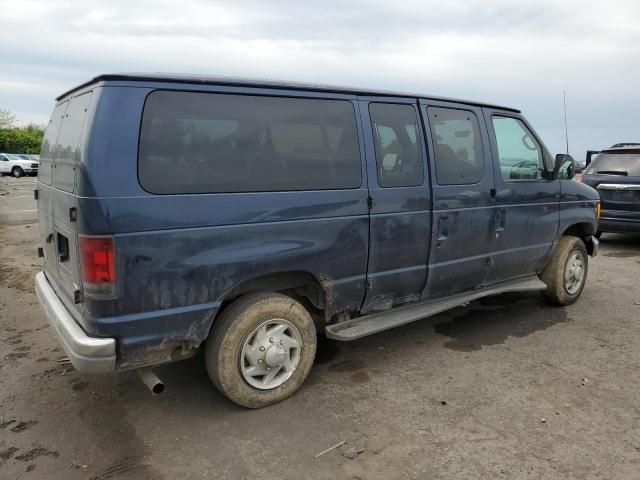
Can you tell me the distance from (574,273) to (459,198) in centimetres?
218

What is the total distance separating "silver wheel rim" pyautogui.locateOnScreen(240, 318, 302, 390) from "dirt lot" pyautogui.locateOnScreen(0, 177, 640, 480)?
0.21m

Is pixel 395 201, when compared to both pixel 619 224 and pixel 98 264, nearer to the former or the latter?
pixel 98 264

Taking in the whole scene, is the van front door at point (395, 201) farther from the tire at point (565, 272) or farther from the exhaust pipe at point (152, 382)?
the tire at point (565, 272)

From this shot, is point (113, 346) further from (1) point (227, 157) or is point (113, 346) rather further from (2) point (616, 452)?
(2) point (616, 452)

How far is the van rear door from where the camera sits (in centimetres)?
293

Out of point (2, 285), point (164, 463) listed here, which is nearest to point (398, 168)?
Result: point (164, 463)

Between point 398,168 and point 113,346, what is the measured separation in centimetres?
234

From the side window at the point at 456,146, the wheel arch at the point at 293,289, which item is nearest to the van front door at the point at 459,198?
the side window at the point at 456,146

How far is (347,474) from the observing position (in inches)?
106

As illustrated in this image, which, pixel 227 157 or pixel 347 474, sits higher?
pixel 227 157

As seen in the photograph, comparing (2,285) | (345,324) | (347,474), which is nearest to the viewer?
(347,474)

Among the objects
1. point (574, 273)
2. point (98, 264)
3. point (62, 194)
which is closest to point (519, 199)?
point (574, 273)

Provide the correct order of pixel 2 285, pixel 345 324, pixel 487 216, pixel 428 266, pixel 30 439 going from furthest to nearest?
pixel 2 285 → pixel 487 216 → pixel 428 266 → pixel 345 324 → pixel 30 439

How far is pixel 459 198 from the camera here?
4.21 metres
